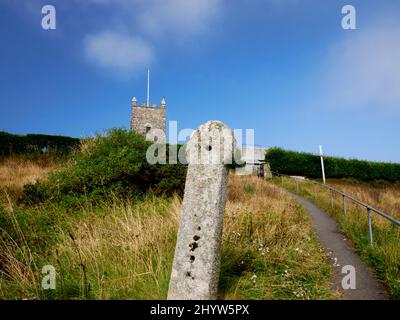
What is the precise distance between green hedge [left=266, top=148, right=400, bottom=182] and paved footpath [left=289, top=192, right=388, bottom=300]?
19834mm

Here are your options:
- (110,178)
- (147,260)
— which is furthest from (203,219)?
(110,178)

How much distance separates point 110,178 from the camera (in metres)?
8.16

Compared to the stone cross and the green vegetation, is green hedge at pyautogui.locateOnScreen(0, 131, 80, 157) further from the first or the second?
the stone cross

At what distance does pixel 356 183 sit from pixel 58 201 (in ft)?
93.9

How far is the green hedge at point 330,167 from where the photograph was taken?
2847cm

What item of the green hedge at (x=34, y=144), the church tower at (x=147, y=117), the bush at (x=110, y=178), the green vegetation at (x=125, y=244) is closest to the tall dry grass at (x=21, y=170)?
the green hedge at (x=34, y=144)

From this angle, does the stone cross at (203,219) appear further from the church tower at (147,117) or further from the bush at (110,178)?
the church tower at (147,117)

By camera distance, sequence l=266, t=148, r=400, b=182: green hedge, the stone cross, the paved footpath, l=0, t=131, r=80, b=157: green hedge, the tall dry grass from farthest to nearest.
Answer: l=266, t=148, r=400, b=182: green hedge
l=0, t=131, r=80, b=157: green hedge
the tall dry grass
the paved footpath
the stone cross

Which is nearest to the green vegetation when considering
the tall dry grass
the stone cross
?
the stone cross

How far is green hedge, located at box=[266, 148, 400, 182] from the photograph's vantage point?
93.4 ft

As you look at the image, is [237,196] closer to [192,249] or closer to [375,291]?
[375,291]

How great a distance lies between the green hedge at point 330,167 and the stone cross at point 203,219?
2592cm
